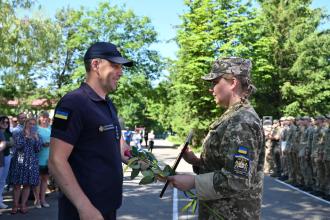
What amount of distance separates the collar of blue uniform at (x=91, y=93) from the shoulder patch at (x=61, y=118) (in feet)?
0.68

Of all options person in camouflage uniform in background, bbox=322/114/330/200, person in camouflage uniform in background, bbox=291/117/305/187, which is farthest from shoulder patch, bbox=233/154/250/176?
person in camouflage uniform in background, bbox=291/117/305/187

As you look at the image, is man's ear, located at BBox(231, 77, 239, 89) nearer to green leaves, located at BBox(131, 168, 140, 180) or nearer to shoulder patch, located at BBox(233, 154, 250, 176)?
shoulder patch, located at BBox(233, 154, 250, 176)

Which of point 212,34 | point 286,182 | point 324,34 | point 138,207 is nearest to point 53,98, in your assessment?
point 212,34

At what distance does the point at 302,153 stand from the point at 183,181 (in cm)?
1121

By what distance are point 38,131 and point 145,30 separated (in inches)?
1009

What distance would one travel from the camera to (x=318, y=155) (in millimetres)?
11672

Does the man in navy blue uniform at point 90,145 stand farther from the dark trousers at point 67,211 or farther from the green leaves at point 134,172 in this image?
the green leaves at point 134,172

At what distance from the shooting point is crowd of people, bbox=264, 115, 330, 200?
11492 millimetres

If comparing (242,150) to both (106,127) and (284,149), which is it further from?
(284,149)

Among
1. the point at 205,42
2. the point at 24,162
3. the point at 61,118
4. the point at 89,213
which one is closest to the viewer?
the point at 89,213

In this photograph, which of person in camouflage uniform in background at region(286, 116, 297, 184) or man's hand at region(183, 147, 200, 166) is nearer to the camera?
man's hand at region(183, 147, 200, 166)

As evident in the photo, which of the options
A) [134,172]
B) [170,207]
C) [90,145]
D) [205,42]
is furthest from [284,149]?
[205,42]

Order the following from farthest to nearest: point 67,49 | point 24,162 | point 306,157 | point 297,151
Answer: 1. point 67,49
2. point 297,151
3. point 306,157
4. point 24,162

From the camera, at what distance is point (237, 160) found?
8.47 ft
